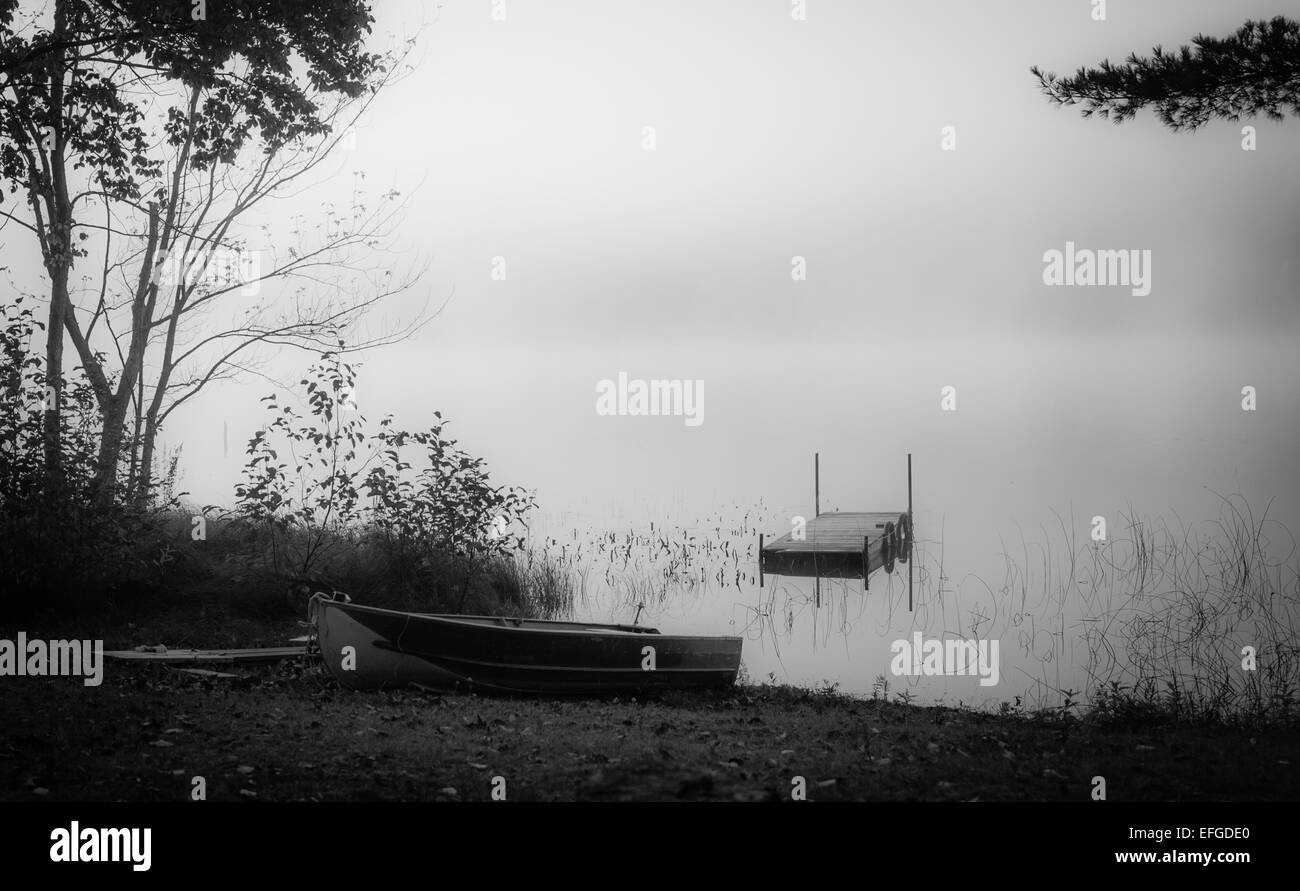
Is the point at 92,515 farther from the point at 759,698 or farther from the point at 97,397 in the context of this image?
the point at 759,698

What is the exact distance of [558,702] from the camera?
13.7m

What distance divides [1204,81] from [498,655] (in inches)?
434

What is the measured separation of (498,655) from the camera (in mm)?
13781

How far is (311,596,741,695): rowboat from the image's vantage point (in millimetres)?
13031

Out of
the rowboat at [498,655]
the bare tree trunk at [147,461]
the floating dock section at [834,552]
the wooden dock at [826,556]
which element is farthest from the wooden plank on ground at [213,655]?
the wooden dock at [826,556]

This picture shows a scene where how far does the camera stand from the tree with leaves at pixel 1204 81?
11773 millimetres

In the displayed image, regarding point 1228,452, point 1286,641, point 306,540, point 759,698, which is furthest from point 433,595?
point 1228,452

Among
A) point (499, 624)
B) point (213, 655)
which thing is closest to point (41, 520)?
point (213, 655)

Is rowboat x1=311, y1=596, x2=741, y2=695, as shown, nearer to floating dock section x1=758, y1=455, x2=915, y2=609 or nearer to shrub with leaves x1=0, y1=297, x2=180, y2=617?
shrub with leaves x1=0, y1=297, x2=180, y2=617

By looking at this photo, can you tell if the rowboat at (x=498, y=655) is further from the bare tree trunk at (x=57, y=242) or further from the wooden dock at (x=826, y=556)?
the wooden dock at (x=826, y=556)

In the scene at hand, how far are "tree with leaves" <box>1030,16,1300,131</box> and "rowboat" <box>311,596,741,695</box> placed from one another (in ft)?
28.3

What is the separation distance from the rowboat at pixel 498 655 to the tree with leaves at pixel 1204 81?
28.3 ft

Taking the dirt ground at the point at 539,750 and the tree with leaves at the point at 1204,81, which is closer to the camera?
the dirt ground at the point at 539,750
